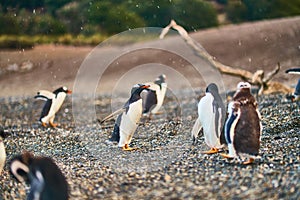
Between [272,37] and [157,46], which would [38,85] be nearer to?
[157,46]

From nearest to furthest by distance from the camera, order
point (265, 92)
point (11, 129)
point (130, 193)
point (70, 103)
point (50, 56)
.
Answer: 1. point (130, 193)
2. point (11, 129)
3. point (265, 92)
4. point (70, 103)
5. point (50, 56)

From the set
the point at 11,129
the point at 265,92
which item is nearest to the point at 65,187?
the point at 11,129

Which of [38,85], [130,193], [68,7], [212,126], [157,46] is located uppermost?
[68,7]

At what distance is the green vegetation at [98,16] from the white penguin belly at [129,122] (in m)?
9.61

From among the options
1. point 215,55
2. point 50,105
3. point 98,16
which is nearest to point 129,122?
point 50,105

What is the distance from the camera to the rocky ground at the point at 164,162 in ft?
13.3

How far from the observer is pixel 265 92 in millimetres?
9289

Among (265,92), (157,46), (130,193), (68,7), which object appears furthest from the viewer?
(68,7)

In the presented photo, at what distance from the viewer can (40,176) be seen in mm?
3818

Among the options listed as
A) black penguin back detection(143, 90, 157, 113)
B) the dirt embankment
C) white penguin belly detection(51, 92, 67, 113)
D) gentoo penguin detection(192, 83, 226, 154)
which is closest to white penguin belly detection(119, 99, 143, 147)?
gentoo penguin detection(192, 83, 226, 154)

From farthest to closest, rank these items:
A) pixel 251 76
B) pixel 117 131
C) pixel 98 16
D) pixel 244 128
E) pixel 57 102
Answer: pixel 98 16 < pixel 251 76 < pixel 57 102 < pixel 117 131 < pixel 244 128

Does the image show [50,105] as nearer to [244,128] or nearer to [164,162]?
[164,162]

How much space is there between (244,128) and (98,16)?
41.1 feet

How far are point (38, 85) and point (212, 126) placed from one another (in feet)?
30.4
